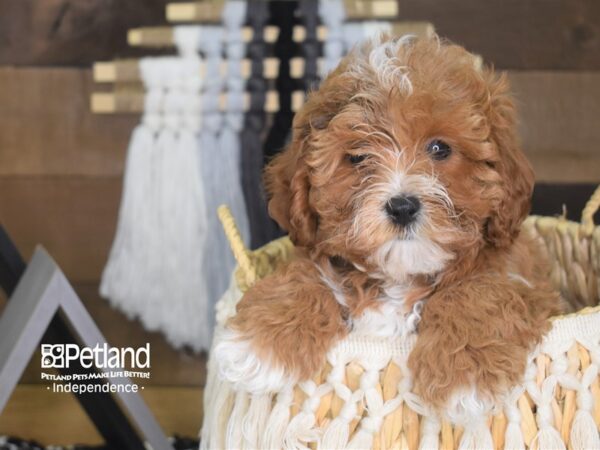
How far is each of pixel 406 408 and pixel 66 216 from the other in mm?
1480

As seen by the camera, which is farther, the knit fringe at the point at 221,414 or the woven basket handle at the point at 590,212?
the woven basket handle at the point at 590,212

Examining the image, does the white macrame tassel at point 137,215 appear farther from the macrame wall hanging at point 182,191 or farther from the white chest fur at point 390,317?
the white chest fur at point 390,317

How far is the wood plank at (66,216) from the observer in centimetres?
241

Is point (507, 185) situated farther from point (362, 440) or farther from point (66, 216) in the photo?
point (66, 216)

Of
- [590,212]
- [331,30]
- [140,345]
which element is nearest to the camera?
[590,212]

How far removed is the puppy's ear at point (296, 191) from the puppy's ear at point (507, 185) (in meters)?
0.34

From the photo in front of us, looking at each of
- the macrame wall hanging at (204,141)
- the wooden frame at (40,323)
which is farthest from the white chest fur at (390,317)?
the macrame wall hanging at (204,141)

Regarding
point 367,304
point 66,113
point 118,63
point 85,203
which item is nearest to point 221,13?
point 118,63

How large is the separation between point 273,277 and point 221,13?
104cm

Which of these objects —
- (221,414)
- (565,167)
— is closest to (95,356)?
(221,414)

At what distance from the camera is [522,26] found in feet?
7.50

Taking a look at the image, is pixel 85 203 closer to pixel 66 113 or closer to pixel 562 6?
pixel 66 113

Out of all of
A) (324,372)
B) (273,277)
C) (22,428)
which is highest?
(273,277)

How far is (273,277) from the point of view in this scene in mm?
1508
